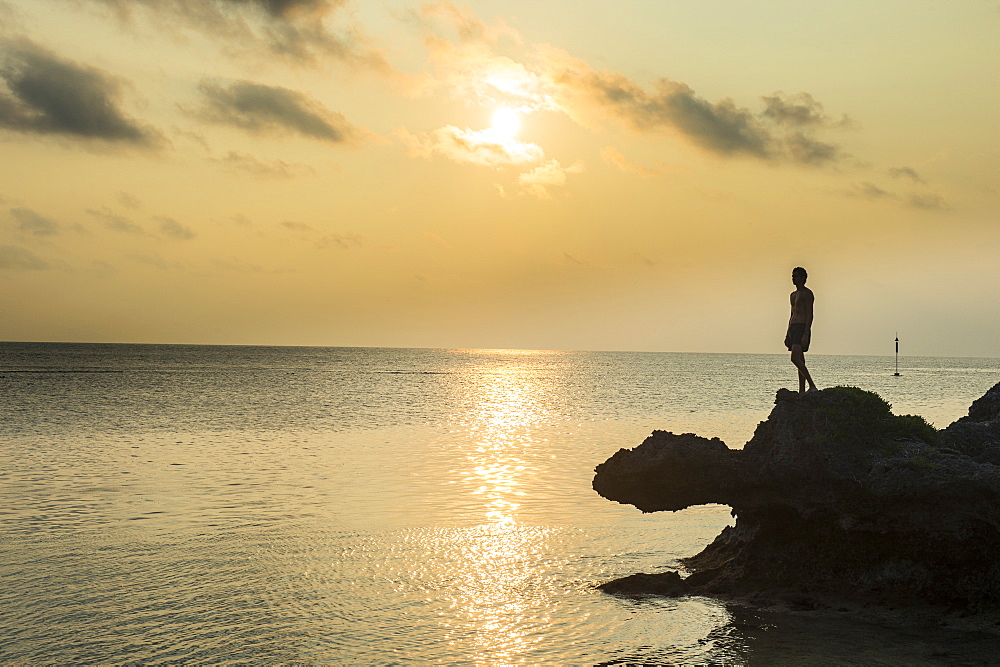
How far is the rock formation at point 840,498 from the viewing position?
12.2 metres

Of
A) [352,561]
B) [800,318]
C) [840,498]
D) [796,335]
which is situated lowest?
[352,561]

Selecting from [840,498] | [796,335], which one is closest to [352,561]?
[840,498]

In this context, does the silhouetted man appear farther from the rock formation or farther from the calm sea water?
the calm sea water

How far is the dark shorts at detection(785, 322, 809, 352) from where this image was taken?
15.5m

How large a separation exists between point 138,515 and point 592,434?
23.6 meters

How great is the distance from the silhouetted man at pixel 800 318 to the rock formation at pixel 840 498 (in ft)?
6.27

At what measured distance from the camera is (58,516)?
19.1 metres

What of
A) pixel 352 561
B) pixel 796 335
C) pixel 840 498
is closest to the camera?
pixel 840 498

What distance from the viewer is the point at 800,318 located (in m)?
15.6

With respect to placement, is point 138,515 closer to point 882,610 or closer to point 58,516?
point 58,516

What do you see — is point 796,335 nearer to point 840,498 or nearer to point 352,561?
point 840,498

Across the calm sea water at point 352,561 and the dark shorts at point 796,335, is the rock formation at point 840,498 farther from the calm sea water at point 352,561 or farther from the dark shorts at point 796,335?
the dark shorts at point 796,335

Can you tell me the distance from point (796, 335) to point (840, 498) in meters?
3.92

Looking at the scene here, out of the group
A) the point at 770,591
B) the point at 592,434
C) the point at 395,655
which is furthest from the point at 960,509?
the point at 592,434
